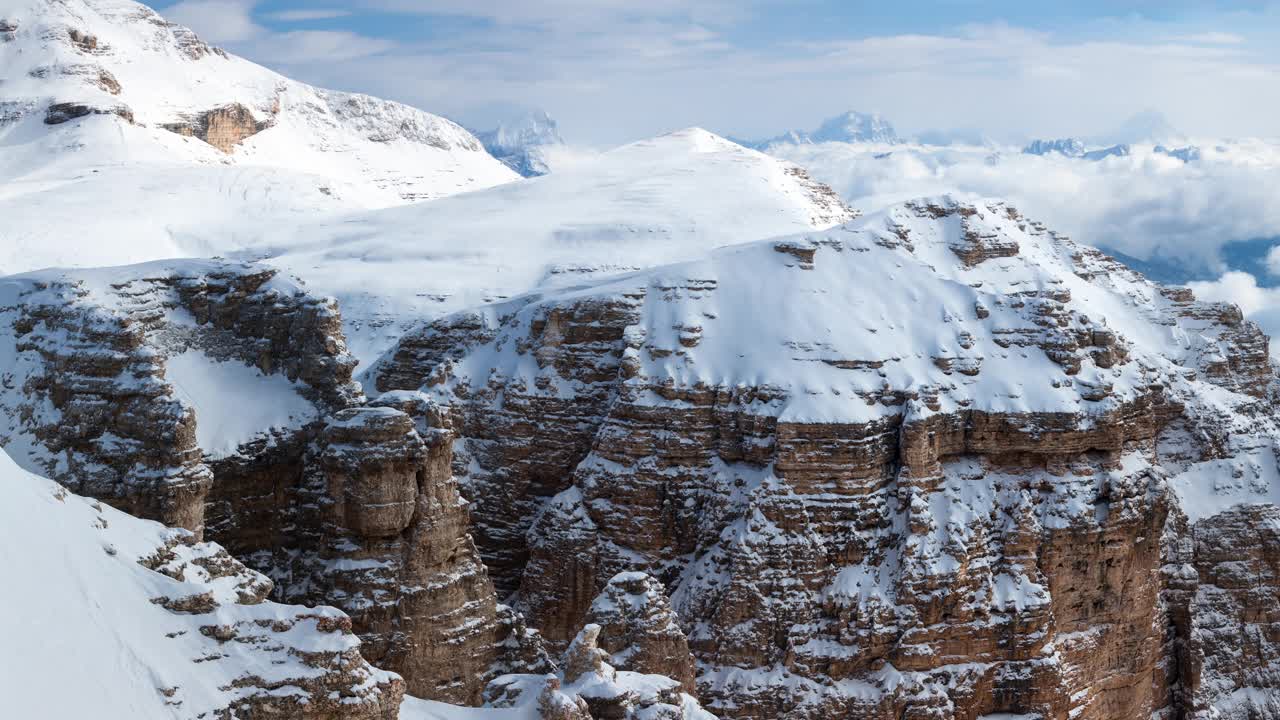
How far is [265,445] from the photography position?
5709 cm

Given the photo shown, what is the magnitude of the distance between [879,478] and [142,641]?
146ft

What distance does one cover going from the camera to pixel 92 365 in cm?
5128

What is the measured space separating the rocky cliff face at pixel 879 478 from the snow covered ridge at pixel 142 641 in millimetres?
34001

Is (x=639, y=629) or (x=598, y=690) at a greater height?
(x=598, y=690)

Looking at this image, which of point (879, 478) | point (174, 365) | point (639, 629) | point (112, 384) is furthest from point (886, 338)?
point (112, 384)

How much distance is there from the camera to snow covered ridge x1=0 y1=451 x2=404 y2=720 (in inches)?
1267

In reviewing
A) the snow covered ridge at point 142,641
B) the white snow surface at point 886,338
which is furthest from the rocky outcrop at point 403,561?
the white snow surface at point 886,338

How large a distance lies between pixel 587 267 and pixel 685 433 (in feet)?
232

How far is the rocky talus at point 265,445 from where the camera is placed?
50844 mm

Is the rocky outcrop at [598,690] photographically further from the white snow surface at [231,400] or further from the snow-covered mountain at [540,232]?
the snow-covered mountain at [540,232]

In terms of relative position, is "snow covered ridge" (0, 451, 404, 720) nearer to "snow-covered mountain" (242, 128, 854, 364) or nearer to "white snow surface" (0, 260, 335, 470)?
"white snow surface" (0, 260, 335, 470)

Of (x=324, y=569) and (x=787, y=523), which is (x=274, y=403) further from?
(x=787, y=523)

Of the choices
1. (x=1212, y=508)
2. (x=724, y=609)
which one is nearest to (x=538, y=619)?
(x=724, y=609)

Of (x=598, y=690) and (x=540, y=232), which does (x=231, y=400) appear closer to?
(x=598, y=690)
